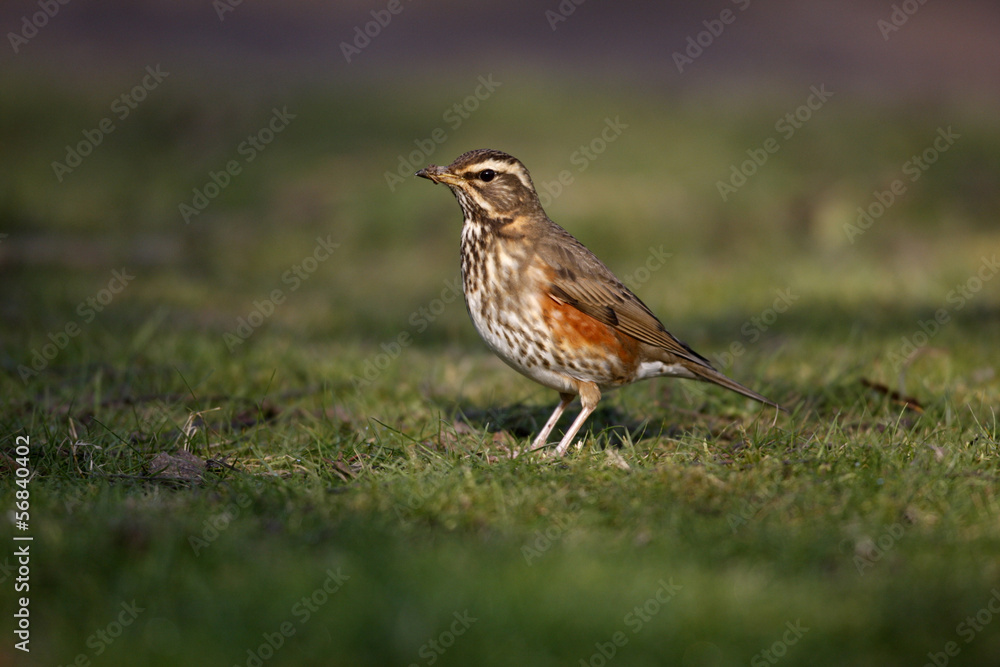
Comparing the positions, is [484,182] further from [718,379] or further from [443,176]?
[718,379]

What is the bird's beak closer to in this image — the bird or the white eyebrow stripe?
the bird

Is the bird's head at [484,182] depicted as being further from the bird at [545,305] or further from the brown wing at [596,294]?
the brown wing at [596,294]

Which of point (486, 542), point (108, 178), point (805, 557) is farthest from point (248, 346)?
Result: point (108, 178)

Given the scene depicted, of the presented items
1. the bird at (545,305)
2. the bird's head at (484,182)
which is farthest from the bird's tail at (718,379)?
the bird's head at (484,182)

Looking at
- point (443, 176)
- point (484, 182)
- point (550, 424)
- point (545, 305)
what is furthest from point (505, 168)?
point (550, 424)

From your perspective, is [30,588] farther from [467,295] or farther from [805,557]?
[467,295]

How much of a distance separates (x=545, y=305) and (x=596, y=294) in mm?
431

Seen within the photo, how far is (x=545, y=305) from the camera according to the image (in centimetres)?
601

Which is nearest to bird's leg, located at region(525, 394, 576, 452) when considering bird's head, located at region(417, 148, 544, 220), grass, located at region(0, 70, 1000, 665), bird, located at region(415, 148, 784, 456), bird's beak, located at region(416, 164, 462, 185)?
bird, located at region(415, 148, 784, 456)

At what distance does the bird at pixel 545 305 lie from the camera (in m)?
5.98

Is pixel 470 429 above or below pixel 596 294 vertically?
below

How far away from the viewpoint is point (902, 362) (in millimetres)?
7328

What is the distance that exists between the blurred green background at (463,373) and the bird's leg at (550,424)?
0.22 meters

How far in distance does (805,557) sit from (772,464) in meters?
1.08
